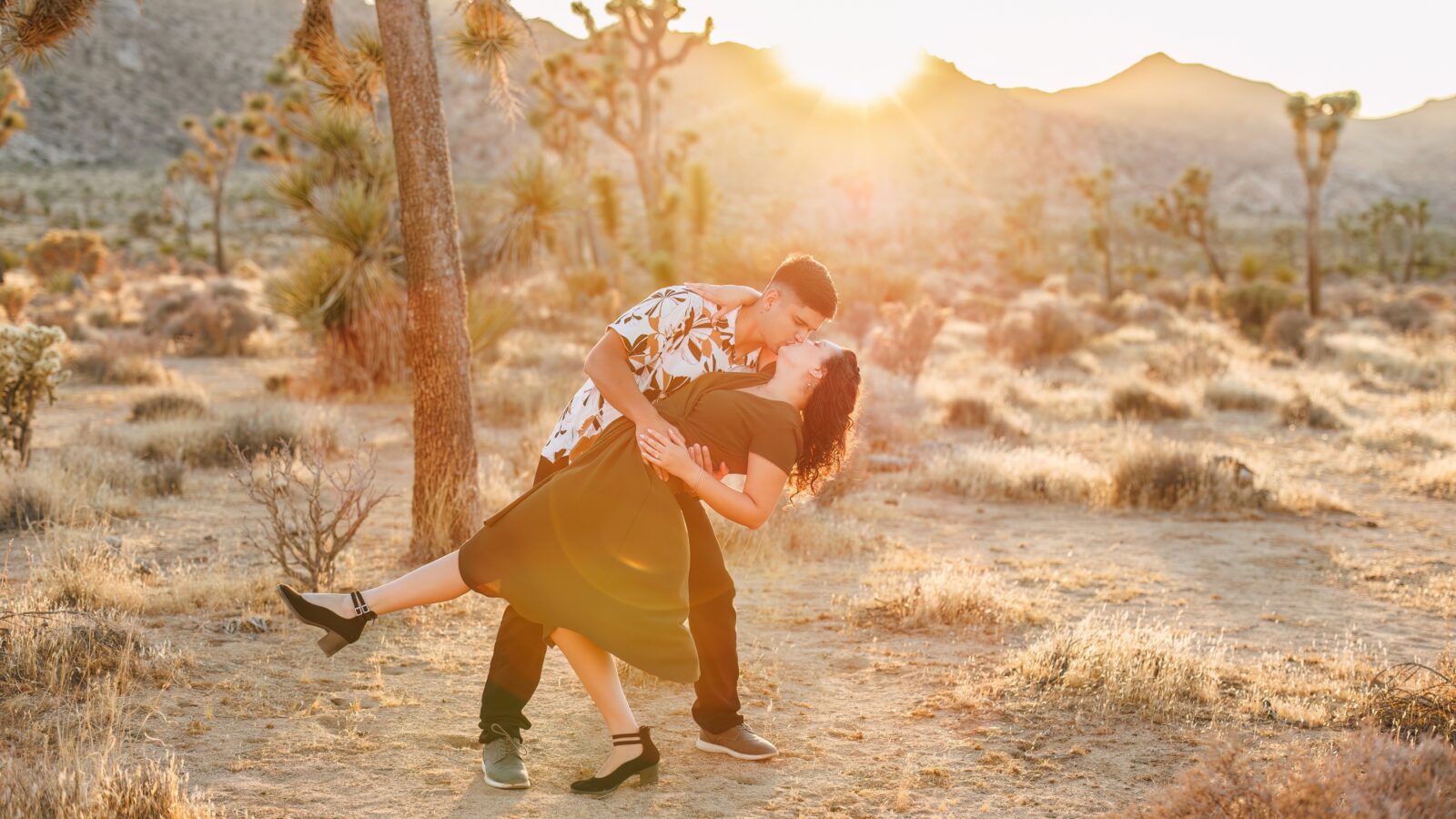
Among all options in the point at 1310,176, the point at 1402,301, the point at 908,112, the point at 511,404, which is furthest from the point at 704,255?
the point at 908,112

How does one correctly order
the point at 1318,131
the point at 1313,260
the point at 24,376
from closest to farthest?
1. the point at 24,376
2. the point at 1313,260
3. the point at 1318,131

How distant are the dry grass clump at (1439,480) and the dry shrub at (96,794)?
35.9 feet

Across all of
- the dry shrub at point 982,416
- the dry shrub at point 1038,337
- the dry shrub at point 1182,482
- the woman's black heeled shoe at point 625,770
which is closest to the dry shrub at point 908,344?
the dry shrub at point 982,416

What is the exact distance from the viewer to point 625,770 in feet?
12.9

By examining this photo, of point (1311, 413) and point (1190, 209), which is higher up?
point (1190, 209)

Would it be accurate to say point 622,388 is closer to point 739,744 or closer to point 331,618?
point 331,618

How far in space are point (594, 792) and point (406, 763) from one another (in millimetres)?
805

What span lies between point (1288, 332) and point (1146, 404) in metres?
10.2

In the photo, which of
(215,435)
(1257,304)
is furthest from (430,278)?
(1257,304)

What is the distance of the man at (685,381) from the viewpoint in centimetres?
391

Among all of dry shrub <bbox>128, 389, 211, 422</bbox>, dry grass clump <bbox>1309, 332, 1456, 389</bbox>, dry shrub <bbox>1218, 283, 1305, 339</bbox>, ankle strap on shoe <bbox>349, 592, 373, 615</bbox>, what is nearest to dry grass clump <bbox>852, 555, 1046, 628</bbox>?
ankle strap on shoe <bbox>349, 592, 373, 615</bbox>

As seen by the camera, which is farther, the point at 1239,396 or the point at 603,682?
the point at 1239,396

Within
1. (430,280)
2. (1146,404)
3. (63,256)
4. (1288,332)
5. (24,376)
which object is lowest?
(1146,404)

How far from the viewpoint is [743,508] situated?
361 centimetres
